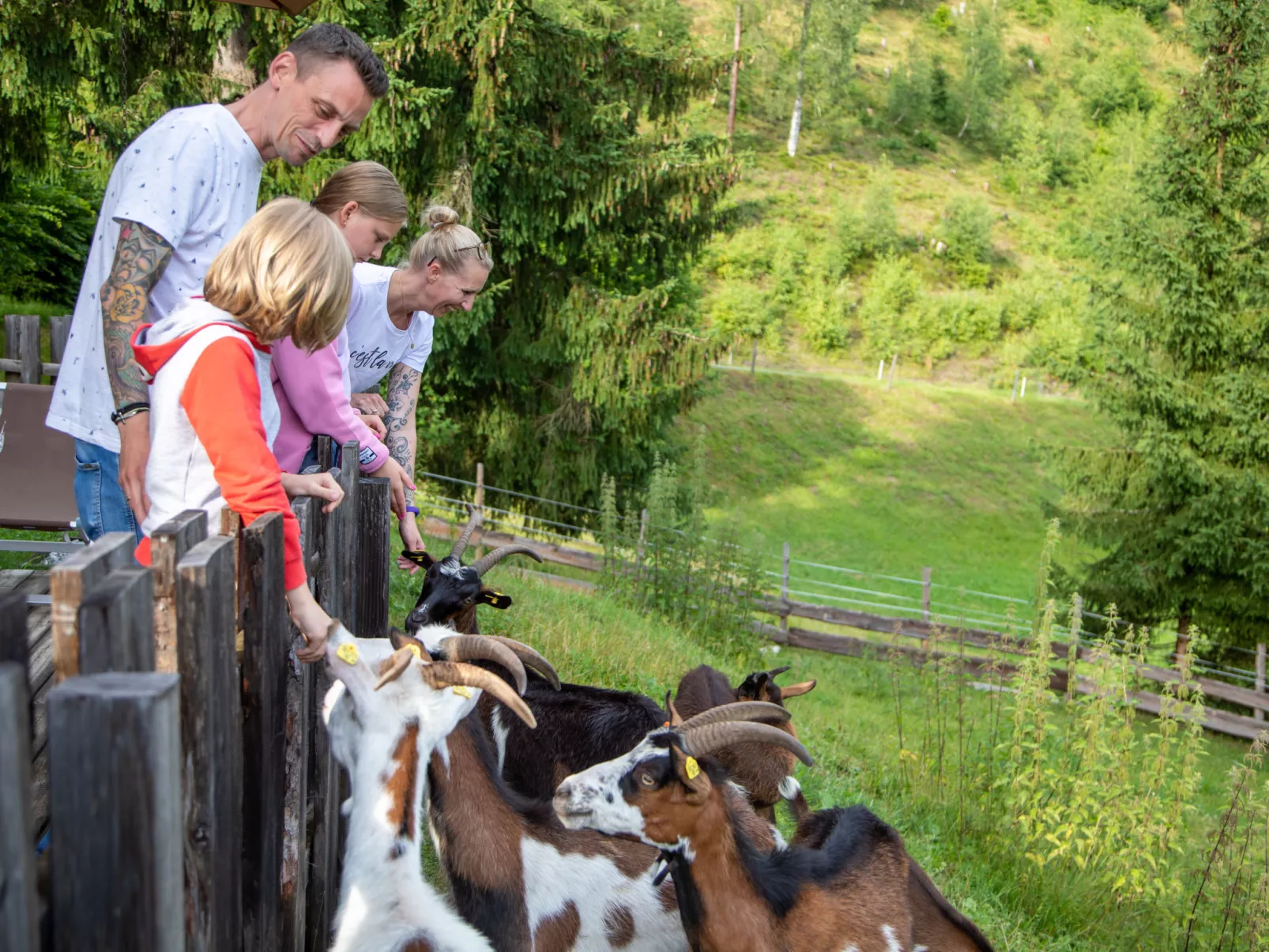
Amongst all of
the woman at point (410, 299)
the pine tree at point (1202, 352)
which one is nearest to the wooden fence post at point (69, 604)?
the woman at point (410, 299)

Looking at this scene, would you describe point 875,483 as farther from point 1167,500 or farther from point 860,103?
point 860,103

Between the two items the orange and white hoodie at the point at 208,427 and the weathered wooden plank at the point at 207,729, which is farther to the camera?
the orange and white hoodie at the point at 208,427

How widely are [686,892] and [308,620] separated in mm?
1623

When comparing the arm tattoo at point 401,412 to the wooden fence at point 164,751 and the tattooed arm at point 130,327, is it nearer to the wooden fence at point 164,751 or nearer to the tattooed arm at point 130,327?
the wooden fence at point 164,751

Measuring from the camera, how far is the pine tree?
49.3ft

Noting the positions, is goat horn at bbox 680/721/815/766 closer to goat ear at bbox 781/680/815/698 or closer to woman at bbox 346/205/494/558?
goat ear at bbox 781/680/815/698

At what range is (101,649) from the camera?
1.47 metres

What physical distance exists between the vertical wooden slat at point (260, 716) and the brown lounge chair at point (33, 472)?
350cm

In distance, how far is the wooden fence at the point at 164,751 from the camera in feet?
4.53

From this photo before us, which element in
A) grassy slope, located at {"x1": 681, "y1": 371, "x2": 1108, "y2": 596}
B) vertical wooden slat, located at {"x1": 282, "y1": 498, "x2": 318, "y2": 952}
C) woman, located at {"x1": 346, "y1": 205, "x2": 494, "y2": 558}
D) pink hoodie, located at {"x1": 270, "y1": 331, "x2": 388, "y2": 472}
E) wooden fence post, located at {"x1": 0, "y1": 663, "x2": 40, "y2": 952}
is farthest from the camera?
grassy slope, located at {"x1": 681, "y1": 371, "x2": 1108, "y2": 596}

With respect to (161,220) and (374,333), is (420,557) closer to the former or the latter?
(374,333)

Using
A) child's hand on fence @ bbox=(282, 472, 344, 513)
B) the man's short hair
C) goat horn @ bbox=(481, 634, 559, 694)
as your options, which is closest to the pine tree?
goat horn @ bbox=(481, 634, 559, 694)

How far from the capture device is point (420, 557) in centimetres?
450

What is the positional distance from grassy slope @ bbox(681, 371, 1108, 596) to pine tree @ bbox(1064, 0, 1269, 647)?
27.4 feet
